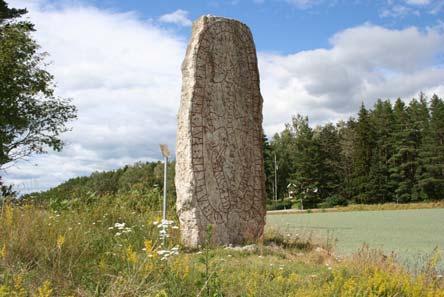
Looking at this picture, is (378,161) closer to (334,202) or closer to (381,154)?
(381,154)

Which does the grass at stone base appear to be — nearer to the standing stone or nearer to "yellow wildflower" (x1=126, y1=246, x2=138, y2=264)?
"yellow wildflower" (x1=126, y1=246, x2=138, y2=264)

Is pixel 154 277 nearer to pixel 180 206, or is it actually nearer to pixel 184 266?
pixel 184 266

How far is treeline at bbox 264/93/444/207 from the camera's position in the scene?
→ 4541 cm

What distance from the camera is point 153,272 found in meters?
5.03

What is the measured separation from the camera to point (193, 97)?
29.8ft

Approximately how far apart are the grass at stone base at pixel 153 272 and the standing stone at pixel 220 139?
1334 mm

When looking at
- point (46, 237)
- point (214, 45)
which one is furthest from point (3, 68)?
point (46, 237)

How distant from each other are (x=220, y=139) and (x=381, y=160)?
136ft

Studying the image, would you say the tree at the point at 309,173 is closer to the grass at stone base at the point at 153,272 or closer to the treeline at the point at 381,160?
the treeline at the point at 381,160

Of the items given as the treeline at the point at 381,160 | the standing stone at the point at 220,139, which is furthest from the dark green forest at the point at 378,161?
the standing stone at the point at 220,139

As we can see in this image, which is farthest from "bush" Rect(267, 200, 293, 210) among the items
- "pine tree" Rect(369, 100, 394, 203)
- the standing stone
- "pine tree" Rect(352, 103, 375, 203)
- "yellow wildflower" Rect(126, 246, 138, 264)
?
"yellow wildflower" Rect(126, 246, 138, 264)

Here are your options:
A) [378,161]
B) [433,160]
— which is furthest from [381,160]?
[433,160]

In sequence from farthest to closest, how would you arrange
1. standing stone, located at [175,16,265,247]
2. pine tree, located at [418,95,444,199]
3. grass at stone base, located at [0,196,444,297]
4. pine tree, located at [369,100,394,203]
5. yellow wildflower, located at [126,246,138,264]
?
pine tree, located at [369,100,394,203]
pine tree, located at [418,95,444,199]
standing stone, located at [175,16,265,247]
grass at stone base, located at [0,196,444,297]
yellow wildflower, located at [126,246,138,264]

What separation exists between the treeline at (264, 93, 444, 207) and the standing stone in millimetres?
34852
